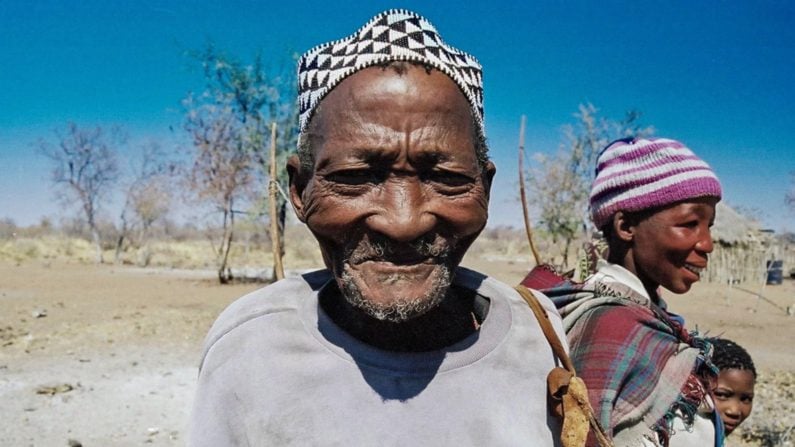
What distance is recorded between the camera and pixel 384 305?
46.6 inches

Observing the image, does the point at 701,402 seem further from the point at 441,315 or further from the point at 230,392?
the point at 230,392

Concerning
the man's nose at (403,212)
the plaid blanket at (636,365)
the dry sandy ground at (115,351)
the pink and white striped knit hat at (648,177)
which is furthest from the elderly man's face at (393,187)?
the dry sandy ground at (115,351)

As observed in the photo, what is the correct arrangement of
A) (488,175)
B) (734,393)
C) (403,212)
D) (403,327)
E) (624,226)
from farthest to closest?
(734,393) < (624,226) < (488,175) < (403,327) < (403,212)

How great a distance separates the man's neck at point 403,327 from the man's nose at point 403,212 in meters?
0.24

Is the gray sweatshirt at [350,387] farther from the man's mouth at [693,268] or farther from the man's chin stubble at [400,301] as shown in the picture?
the man's mouth at [693,268]

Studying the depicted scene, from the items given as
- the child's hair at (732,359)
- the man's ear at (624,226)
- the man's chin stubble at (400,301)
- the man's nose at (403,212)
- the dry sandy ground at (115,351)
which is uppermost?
the man's nose at (403,212)

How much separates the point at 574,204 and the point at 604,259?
17.9m

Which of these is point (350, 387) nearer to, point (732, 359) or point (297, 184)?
point (297, 184)

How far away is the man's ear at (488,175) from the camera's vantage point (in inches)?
55.1

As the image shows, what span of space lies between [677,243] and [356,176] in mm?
1233

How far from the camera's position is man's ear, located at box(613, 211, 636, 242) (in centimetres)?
200

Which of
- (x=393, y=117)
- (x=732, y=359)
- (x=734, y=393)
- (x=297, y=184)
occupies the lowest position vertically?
(x=734, y=393)

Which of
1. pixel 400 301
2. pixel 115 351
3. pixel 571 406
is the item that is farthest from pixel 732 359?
pixel 115 351

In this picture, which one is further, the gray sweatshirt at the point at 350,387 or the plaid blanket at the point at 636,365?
the plaid blanket at the point at 636,365
